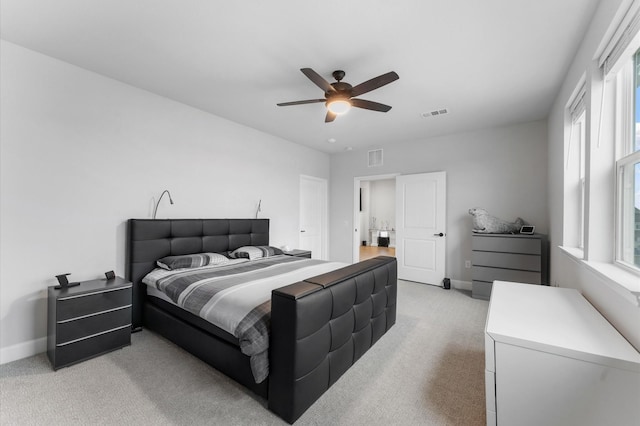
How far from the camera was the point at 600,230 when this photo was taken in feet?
5.78

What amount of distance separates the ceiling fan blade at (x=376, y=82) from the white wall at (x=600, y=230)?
1250 mm

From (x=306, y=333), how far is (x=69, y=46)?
9.90 feet

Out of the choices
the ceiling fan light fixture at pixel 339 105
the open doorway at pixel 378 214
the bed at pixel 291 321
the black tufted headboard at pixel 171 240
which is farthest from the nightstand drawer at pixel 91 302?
the open doorway at pixel 378 214

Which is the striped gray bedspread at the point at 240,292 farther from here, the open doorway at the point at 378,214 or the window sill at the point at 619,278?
the open doorway at the point at 378,214

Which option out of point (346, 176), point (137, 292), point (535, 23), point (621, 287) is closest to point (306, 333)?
point (621, 287)

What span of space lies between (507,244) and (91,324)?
4823 millimetres

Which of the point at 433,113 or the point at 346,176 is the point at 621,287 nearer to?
the point at 433,113

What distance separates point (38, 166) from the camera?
2336 millimetres

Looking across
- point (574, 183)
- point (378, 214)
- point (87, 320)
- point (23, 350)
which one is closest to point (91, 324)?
point (87, 320)

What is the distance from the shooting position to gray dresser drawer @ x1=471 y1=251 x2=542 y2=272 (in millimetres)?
3583

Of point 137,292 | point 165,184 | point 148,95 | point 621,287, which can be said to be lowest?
point 137,292

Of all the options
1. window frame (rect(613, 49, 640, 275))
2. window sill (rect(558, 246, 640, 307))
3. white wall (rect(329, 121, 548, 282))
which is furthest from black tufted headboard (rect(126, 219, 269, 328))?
window frame (rect(613, 49, 640, 275))

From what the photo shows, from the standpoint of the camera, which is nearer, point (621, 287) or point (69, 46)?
point (621, 287)

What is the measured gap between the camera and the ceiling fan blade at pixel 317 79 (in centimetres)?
214
